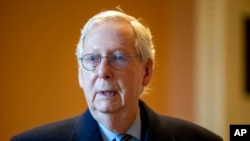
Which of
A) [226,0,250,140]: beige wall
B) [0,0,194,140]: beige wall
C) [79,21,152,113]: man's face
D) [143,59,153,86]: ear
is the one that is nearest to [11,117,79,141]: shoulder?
[79,21,152,113]: man's face

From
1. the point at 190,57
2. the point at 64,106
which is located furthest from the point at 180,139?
the point at 190,57

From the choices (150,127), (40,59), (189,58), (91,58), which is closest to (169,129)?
(150,127)

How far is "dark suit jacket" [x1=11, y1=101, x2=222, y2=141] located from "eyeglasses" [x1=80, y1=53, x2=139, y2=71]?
0.49 ft

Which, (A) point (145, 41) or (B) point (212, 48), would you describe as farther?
(B) point (212, 48)

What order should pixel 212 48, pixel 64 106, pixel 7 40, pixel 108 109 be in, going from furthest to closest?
pixel 212 48, pixel 64 106, pixel 7 40, pixel 108 109

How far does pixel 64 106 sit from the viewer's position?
1.76 m

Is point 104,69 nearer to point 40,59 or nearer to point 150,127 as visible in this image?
point 150,127

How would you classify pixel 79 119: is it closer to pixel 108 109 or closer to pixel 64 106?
pixel 108 109

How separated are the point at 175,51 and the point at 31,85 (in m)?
0.77

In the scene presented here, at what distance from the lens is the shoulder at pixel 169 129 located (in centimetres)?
113

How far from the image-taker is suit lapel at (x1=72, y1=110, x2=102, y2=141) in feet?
3.52

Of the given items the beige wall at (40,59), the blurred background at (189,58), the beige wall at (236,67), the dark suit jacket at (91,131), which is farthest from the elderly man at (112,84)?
the beige wall at (236,67)

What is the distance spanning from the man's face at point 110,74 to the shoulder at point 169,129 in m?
0.11

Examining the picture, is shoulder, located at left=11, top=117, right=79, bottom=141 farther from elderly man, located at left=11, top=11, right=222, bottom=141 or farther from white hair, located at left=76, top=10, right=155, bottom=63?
white hair, located at left=76, top=10, right=155, bottom=63
